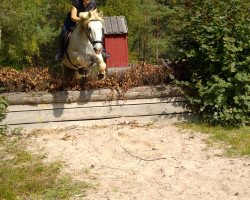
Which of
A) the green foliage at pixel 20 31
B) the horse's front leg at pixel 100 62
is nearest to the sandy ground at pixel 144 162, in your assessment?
the horse's front leg at pixel 100 62

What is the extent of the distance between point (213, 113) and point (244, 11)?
219cm

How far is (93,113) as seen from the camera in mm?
8625

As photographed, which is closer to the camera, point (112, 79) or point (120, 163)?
point (120, 163)

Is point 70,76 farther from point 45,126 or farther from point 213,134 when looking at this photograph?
point 213,134

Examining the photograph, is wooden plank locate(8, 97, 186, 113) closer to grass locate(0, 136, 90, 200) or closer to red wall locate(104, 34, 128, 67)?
grass locate(0, 136, 90, 200)

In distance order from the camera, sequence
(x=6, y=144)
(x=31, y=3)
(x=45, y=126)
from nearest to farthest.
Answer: (x=6, y=144), (x=45, y=126), (x=31, y=3)

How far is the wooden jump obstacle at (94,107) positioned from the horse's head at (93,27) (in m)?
1.47

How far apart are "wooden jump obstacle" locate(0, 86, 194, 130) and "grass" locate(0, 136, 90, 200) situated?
1307 millimetres

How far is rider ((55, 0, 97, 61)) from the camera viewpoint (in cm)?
794

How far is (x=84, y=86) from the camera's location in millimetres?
8625

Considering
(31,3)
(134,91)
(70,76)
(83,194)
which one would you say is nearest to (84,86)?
(70,76)

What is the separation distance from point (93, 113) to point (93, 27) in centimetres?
197

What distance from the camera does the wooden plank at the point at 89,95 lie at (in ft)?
27.2

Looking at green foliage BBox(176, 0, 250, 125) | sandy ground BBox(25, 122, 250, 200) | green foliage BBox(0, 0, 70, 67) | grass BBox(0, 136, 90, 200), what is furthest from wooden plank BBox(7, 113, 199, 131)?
green foliage BBox(0, 0, 70, 67)
